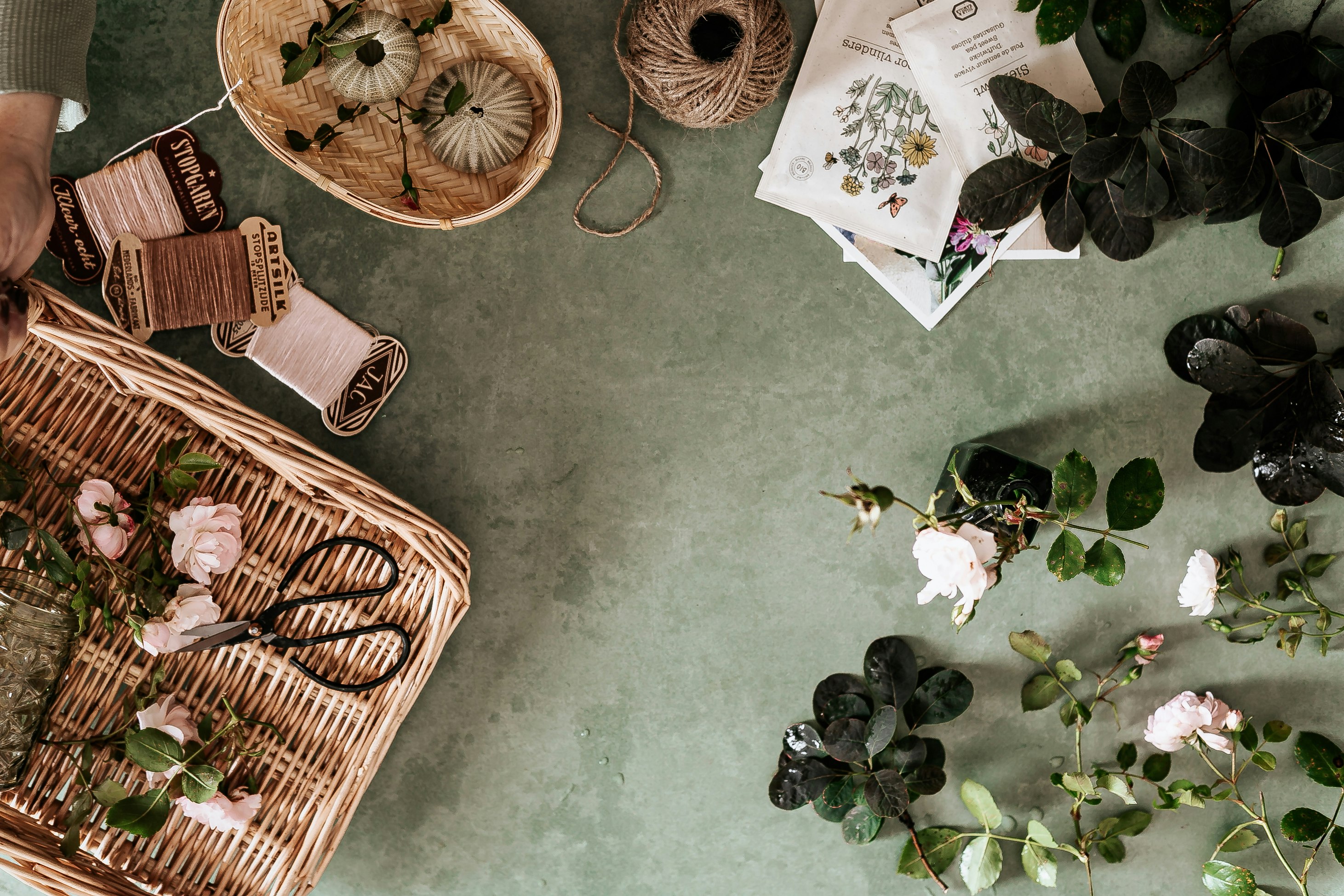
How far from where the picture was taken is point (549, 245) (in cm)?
130

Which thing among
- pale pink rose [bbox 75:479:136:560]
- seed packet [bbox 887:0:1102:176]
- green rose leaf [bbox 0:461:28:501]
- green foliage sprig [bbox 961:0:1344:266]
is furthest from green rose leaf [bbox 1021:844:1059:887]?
green rose leaf [bbox 0:461:28:501]

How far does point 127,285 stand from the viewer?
4.08 ft

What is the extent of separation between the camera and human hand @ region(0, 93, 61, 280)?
33.8 inches

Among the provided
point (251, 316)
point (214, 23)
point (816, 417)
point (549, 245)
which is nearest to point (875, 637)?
point (816, 417)

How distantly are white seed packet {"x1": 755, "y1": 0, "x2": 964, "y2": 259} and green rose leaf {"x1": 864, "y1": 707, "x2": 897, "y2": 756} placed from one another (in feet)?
2.40

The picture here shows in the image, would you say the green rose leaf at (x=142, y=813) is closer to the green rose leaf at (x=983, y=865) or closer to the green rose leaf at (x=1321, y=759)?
the green rose leaf at (x=983, y=865)

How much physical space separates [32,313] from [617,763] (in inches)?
41.7

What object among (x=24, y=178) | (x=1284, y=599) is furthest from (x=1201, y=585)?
(x=24, y=178)

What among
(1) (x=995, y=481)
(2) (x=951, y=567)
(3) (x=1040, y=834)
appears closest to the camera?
(2) (x=951, y=567)

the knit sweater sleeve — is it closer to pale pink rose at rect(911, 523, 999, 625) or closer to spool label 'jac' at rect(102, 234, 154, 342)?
spool label 'jac' at rect(102, 234, 154, 342)

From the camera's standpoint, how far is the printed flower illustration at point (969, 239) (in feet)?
4.31

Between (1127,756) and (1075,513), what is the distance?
0.53m

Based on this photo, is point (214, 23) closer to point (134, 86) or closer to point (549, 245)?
point (134, 86)

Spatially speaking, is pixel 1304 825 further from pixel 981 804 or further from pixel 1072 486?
pixel 1072 486
